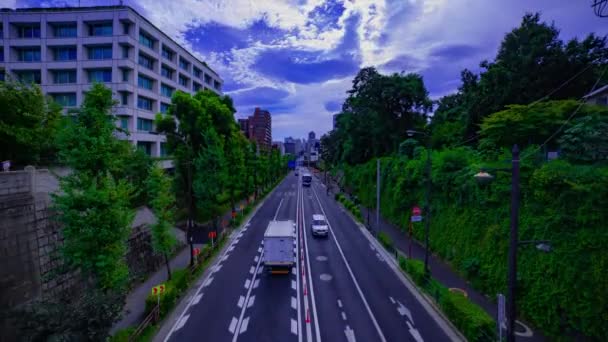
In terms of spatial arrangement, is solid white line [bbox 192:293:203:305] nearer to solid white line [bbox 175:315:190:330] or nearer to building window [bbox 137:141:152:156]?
solid white line [bbox 175:315:190:330]

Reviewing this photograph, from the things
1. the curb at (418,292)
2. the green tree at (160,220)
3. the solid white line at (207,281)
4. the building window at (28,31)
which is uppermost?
the building window at (28,31)

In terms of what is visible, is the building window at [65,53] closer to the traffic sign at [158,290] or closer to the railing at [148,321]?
the traffic sign at [158,290]

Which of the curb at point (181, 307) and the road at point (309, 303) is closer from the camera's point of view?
the curb at point (181, 307)

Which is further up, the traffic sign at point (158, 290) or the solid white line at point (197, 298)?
the traffic sign at point (158, 290)

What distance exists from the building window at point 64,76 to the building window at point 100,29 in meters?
5.92

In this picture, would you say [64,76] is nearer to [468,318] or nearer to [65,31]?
[65,31]

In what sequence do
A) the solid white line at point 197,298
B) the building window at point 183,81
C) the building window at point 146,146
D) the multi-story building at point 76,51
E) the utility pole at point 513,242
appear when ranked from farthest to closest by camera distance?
the building window at point 183,81
the building window at point 146,146
the multi-story building at point 76,51
the solid white line at point 197,298
the utility pole at point 513,242

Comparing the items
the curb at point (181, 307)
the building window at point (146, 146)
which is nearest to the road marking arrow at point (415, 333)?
the curb at point (181, 307)

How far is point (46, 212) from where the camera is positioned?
540 inches

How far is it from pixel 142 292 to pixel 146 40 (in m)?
37.4

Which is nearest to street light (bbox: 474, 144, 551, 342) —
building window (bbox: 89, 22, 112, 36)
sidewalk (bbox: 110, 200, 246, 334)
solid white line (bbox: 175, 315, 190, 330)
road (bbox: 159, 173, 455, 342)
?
road (bbox: 159, 173, 455, 342)

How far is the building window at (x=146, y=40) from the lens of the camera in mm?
38134

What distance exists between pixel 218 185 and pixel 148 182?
33.9 feet

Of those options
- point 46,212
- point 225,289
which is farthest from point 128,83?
point 225,289
